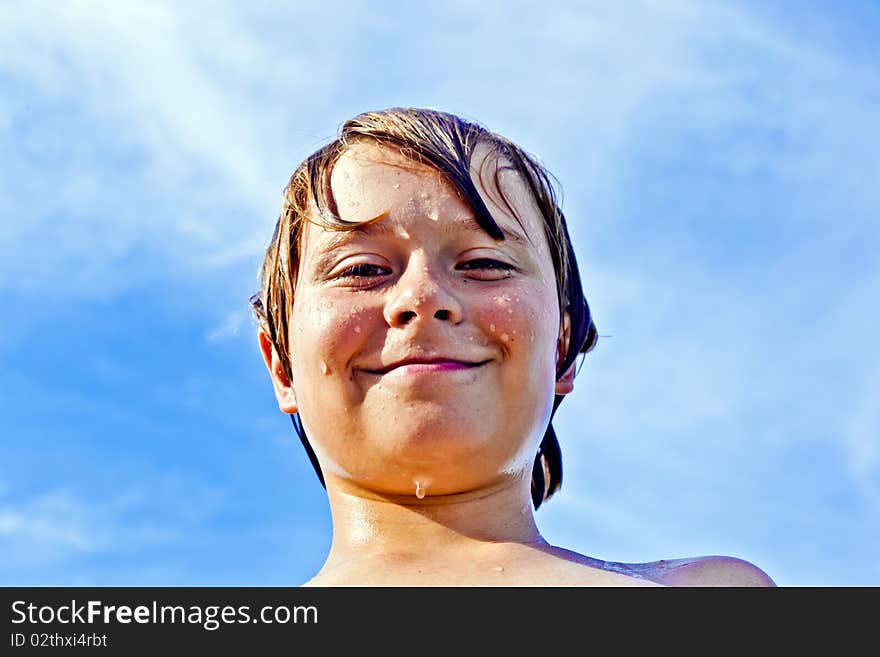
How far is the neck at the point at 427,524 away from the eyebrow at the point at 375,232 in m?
0.83

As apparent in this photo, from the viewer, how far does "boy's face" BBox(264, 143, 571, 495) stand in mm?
3721

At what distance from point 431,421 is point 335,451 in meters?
0.43

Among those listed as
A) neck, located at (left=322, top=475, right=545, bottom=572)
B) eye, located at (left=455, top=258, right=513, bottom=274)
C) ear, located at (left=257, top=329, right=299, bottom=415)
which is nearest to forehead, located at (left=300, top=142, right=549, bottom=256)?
eye, located at (left=455, top=258, right=513, bottom=274)

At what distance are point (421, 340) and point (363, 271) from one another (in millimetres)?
385

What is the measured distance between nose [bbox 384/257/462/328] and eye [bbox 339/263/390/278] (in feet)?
0.38

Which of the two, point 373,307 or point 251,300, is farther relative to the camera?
point 251,300

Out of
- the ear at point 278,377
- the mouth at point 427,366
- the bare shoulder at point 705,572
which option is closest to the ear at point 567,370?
the bare shoulder at point 705,572

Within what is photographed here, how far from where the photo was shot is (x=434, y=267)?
3.85m

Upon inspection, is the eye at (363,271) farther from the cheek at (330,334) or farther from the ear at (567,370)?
the ear at (567,370)

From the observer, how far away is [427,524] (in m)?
3.94

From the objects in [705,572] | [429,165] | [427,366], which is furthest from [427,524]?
[429,165]
